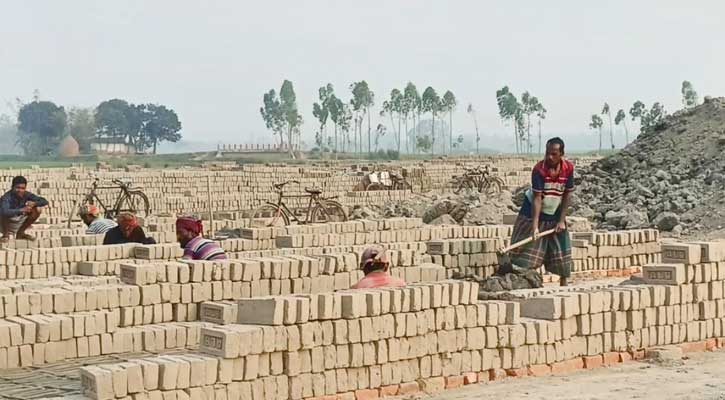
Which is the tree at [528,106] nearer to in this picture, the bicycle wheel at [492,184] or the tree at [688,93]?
the tree at [688,93]

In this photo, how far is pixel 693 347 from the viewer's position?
27.3 feet

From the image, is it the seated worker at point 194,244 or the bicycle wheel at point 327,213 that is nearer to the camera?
the seated worker at point 194,244

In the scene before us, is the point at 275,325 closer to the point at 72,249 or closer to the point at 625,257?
the point at 72,249

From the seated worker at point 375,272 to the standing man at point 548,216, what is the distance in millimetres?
2948

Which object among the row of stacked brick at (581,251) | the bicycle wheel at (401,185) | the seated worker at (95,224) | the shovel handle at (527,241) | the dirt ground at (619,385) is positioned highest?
the bicycle wheel at (401,185)

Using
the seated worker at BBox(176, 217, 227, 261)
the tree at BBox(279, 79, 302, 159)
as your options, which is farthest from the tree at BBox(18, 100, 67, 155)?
the seated worker at BBox(176, 217, 227, 261)

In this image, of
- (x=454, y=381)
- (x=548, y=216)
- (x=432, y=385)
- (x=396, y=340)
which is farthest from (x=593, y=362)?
(x=548, y=216)

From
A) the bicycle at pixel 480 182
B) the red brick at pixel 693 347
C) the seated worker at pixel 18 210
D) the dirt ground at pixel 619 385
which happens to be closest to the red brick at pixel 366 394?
the dirt ground at pixel 619 385

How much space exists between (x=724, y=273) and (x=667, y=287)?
75 centimetres

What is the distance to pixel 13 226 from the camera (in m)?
12.8

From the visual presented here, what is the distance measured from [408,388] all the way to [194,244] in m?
2.69

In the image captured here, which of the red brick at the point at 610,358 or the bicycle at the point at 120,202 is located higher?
the bicycle at the point at 120,202

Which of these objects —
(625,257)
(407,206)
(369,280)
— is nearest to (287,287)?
(369,280)

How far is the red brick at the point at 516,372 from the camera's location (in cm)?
721
